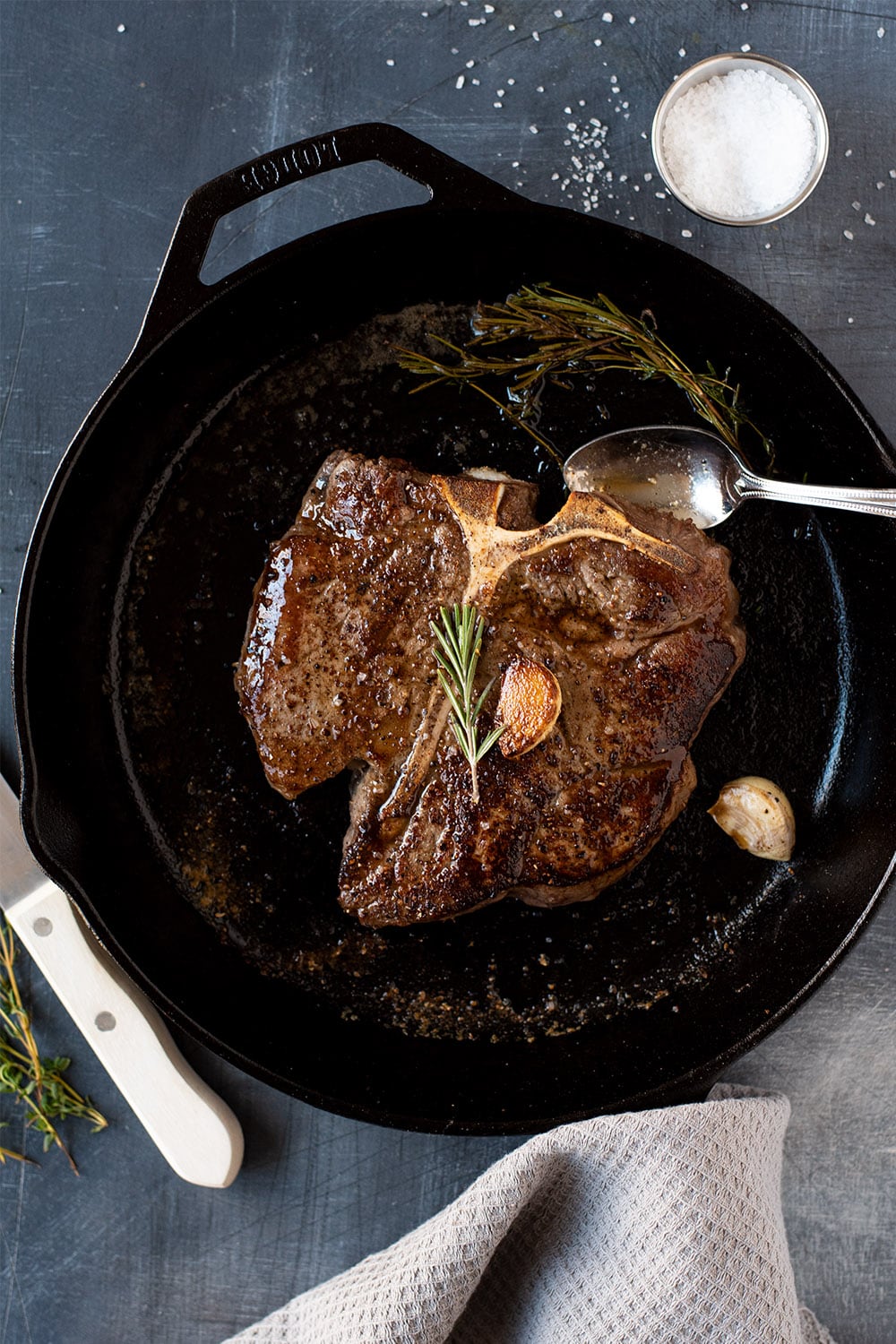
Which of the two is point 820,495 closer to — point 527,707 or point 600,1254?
point 527,707

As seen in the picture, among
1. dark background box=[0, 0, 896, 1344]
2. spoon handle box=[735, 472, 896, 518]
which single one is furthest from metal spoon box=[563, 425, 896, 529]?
dark background box=[0, 0, 896, 1344]

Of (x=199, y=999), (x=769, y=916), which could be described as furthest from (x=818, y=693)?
(x=199, y=999)

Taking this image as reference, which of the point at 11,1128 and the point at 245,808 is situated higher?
the point at 245,808

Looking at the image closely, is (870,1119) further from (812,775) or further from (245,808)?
(245,808)

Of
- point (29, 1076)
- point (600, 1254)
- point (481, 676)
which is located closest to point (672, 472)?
point (481, 676)

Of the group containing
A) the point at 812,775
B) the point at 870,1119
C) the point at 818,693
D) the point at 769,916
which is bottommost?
the point at 870,1119

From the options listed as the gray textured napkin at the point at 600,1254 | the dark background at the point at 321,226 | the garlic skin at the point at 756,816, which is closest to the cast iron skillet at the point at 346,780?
the garlic skin at the point at 756,816
